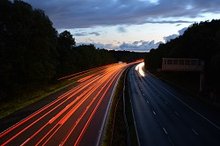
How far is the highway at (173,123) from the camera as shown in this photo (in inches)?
1807

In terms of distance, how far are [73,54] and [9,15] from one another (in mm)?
49189

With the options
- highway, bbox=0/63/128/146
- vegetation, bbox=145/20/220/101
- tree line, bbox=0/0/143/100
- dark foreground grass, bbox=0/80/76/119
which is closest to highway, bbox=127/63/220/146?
highway, bbox=0/63/128/146

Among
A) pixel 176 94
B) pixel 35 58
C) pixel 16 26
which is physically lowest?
pixel 176 94

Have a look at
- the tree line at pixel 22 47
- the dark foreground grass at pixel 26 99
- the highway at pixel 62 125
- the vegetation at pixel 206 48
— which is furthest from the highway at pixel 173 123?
the tree line at pixel 22 47

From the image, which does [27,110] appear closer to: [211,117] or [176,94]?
[211,117]

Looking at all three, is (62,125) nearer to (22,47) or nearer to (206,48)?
(22,47)

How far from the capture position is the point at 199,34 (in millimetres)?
101188

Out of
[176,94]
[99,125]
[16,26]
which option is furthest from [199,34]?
[99,125]

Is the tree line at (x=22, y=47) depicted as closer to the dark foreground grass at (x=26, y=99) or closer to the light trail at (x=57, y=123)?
the dark foreground grass at (x=26, y=99)

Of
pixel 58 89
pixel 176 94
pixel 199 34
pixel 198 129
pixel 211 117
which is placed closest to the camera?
pixel 198 129

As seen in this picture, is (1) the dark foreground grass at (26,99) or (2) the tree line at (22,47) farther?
(2) the tree line at (22,47)

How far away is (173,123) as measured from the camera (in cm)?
5734

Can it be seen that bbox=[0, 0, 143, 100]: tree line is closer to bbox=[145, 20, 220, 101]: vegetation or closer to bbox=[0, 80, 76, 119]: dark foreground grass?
bbox=[0, 80, 76, 119]: dark foreground grass

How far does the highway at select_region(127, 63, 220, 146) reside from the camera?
45906mm
